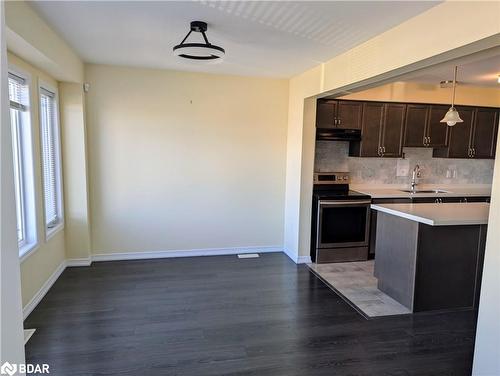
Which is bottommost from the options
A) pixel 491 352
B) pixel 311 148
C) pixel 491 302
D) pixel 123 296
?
pixel 123 296

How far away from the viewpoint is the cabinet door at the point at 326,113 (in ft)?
15.3

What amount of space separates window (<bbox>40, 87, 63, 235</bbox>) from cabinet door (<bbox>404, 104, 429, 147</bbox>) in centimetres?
456

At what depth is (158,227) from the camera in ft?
15.4

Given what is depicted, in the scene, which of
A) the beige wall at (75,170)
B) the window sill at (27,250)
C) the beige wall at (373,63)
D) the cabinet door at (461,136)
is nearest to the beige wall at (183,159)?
the beige wall at (75,170)

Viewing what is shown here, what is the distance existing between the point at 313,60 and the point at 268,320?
2661mm

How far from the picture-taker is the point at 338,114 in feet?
15.6

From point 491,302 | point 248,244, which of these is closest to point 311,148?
point 248,244

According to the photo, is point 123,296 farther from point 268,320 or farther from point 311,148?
point 311,148

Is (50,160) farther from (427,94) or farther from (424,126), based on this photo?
(427,94)

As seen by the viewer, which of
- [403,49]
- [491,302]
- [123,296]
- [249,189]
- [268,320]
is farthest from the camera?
[249,189]

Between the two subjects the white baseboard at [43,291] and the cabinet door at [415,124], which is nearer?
the white baseboard at [43,291]

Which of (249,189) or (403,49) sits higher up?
(403,49)

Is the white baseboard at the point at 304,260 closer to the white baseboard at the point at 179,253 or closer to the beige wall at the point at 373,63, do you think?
the beige wall at the point at 373,63

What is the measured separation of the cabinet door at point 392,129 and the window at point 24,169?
4.26 m
